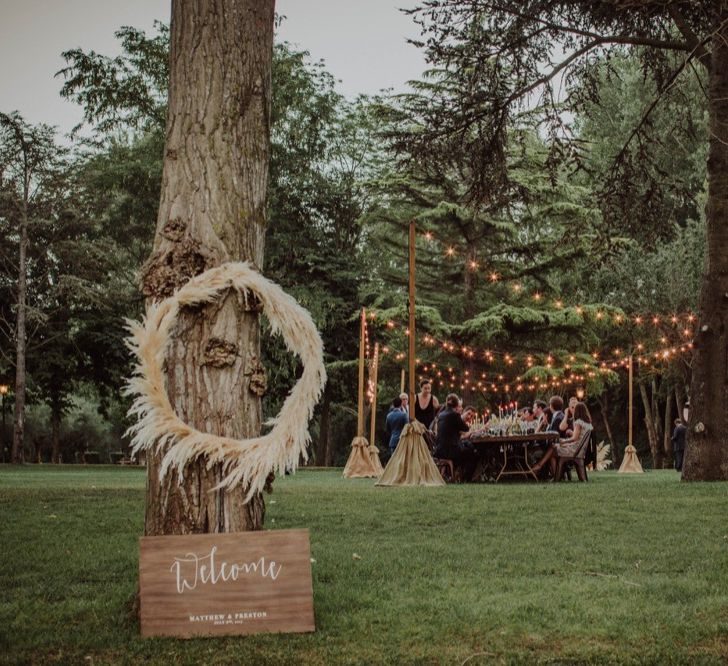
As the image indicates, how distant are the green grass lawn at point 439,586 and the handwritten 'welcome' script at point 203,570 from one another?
23cm

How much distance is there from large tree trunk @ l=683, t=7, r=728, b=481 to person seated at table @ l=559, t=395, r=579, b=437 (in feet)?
7.26

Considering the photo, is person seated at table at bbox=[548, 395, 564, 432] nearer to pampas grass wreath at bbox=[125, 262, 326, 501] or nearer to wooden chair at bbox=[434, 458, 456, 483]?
wooden chair at bbox=[434, 458, 456, 483]

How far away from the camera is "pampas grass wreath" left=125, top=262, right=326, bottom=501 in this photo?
3.64m

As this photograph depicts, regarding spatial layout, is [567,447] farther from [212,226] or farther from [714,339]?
[212,226]

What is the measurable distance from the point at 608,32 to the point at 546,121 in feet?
5.95

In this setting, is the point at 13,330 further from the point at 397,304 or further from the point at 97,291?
the point at 397,304

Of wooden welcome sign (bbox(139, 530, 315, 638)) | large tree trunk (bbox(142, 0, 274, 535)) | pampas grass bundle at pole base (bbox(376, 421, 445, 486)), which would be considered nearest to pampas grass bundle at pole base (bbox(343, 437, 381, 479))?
pampas grass bundle at pole base (bbox(376, 421, 445, 486))

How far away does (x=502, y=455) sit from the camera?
50.5 feet

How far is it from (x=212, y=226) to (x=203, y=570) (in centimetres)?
149

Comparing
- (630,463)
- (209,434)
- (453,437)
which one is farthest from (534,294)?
(209,434)

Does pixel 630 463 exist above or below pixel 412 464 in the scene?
below

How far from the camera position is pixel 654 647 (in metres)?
3.33

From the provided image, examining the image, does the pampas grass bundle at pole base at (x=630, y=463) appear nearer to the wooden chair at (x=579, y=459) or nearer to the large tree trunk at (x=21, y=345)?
the wooden chair at (x=579, y=459)

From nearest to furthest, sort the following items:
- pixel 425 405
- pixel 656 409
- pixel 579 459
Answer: pixel 579 459 < pixel 425 405 < pixel 656 409
